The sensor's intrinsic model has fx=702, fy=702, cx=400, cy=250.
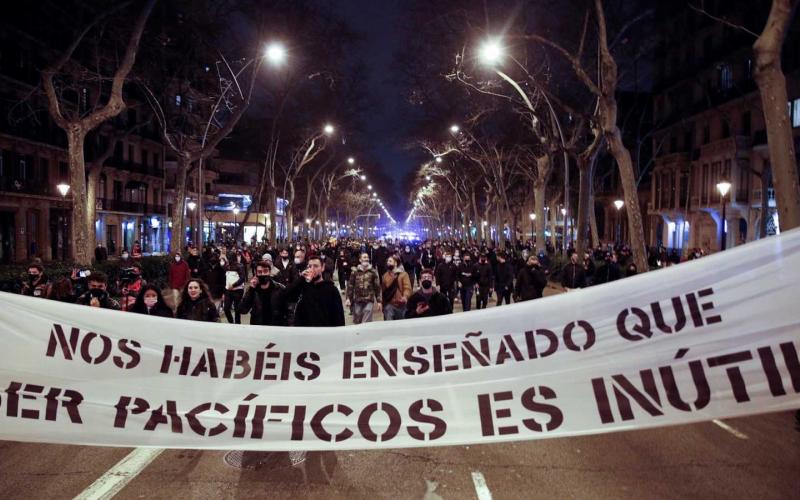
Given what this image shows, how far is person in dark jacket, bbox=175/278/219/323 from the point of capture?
8151 millimetres

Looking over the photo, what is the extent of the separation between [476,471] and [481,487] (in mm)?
422

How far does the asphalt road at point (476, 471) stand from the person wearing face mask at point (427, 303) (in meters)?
2.08

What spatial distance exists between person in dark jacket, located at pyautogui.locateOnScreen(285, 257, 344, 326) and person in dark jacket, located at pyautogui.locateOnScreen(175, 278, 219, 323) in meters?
1.16

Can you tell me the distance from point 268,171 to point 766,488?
1563 inches

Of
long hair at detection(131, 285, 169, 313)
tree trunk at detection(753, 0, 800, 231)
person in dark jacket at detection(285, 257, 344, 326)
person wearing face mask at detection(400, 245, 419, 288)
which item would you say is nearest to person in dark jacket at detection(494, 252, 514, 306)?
tree trunk at detection(753, 0, 800, 231)

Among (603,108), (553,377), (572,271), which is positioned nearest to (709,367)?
(553,377)

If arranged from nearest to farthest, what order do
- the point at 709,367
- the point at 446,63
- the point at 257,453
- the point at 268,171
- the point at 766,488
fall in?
the point at 709,367 < the point at 766,488 < the point at 257,453 < the point at 446,63 < the point at 268,171

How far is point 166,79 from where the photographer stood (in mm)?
28797

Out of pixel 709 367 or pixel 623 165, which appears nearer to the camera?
pixel 709 367

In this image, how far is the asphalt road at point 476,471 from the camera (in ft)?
17.5

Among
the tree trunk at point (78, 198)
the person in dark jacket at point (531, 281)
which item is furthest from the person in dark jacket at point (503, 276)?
the tree trunk at point (78, 198)

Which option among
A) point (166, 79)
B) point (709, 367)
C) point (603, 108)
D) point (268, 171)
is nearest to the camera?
point (709, 367)

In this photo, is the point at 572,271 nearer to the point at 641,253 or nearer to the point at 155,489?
the point at 641,253

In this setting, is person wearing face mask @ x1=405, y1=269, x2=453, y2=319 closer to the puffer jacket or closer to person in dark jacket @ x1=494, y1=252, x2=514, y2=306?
the puffer jacket
